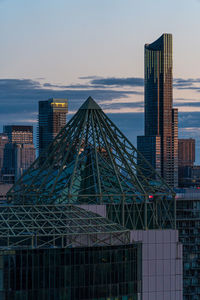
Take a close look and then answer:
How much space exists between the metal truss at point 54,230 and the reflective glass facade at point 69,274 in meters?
1.46

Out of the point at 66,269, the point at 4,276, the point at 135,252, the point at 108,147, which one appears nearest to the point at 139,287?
the point at 135,252

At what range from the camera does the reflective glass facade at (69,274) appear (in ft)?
328

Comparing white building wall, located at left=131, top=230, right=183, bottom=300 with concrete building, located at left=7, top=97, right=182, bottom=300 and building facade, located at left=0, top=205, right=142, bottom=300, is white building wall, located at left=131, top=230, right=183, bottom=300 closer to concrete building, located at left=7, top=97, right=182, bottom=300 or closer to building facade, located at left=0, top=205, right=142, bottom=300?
concrete building, located at left=7, top=97, right=182, bottom=300

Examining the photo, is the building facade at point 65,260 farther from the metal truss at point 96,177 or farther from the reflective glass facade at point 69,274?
the metal truss at point 96,177

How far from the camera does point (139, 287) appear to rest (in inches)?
4412

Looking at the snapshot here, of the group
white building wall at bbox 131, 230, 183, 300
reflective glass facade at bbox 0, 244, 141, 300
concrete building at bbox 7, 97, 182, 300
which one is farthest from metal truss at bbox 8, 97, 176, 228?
reflective glass facade at bbox 0, 244, 141, 300

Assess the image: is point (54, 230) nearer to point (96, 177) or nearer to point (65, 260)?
point (65, 260)

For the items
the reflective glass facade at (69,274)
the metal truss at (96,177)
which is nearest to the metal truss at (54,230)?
the reflective glass facade at (69,274)

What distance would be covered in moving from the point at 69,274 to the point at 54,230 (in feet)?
23.2

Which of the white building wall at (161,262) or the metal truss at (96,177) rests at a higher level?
the metal truss at (96,177)

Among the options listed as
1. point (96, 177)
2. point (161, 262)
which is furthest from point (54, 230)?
point (96, 177)

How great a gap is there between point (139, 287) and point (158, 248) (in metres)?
13.4

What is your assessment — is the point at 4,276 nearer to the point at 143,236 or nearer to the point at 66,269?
the point at 66,269

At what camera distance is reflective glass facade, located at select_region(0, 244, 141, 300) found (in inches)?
3935
